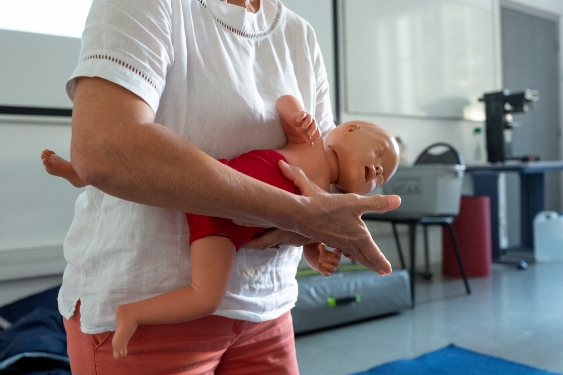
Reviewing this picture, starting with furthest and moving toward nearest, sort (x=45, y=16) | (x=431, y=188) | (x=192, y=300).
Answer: (x=431, y=188)
(x=45, y=16)
(x=192, y=300)

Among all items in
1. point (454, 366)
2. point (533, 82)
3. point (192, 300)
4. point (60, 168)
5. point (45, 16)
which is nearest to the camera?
point (192, 300)

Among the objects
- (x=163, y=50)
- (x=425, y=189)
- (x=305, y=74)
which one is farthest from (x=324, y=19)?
(x=163, y=50)

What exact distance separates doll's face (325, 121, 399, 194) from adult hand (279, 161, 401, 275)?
0.82 ft

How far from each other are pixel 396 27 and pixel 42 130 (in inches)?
121

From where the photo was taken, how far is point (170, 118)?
2.45ft

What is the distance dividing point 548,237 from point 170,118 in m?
4.82

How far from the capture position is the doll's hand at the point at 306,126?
0.84 meters

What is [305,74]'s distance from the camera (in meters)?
0.98

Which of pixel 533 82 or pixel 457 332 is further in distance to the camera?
pixel 533 82

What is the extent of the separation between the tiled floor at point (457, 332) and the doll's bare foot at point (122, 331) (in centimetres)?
161

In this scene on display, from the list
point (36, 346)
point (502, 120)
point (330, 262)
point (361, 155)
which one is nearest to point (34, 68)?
point (36, 346)

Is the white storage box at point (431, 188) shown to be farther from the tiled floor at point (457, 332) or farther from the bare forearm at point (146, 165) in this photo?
the bare forearm at point (146, 165)

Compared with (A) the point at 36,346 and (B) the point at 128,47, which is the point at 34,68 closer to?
(A) the point at 36,346

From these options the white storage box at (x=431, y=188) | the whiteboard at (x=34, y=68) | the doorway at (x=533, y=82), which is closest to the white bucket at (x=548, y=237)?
the doorway at (x=533, y=82)
